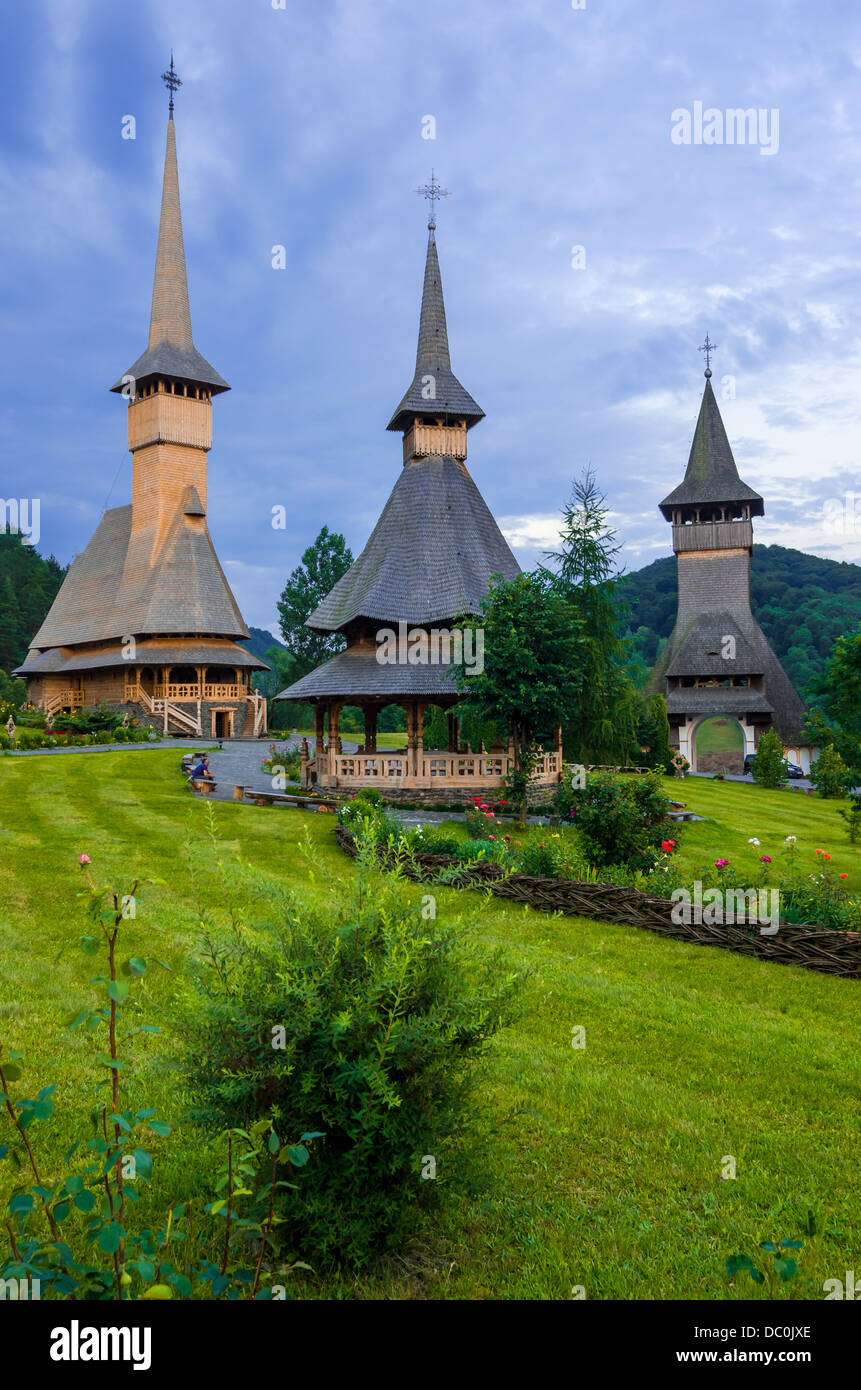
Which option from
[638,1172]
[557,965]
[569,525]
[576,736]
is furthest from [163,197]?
[638,1172]

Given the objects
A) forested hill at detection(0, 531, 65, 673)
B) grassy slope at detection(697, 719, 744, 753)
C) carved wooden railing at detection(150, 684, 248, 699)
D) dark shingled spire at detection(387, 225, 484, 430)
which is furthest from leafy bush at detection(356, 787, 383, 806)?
forested hill at detection(0, 531, 65, 673)

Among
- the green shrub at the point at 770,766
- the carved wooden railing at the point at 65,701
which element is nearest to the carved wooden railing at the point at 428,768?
the green shrub at the point at 770,766

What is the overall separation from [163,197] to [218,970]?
5093 centimetres

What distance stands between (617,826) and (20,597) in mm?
76462

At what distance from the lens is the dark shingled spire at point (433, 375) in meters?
25.5

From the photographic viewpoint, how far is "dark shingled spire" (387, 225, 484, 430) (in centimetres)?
2545

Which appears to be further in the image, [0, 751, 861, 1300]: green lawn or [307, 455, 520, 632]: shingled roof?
[307, 455, 520, 632]: shingled roof

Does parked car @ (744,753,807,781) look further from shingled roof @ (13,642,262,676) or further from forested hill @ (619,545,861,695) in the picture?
shingled roof @ (13,642,262,676)

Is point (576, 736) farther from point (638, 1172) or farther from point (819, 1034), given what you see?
point (638, 1172)

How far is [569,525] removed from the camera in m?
26.3

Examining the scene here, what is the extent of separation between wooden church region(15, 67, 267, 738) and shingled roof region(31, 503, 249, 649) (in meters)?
0.07

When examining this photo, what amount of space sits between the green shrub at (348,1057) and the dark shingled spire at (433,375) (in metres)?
23.8

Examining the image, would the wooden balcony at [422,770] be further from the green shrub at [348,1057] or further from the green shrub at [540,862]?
the green shrub at [348,1057]

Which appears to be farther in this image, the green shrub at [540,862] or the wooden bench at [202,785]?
the wooden bench at [202,785]
